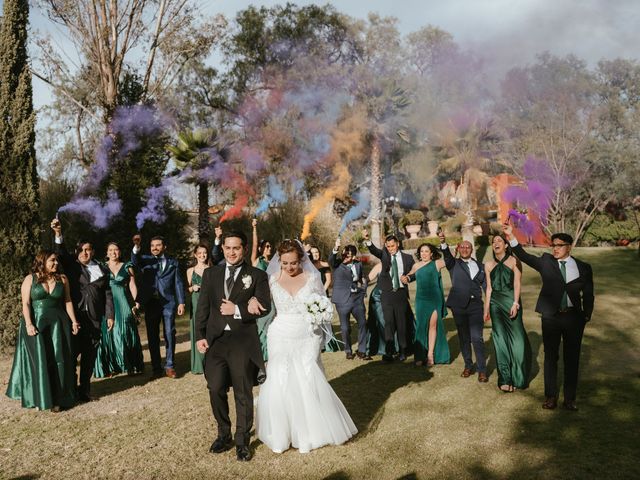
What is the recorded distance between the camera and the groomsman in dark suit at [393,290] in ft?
33.4

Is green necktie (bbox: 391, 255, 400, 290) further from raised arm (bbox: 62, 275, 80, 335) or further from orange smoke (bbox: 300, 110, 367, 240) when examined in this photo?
orange smoke (bbox: 300, 110, 367, 240)

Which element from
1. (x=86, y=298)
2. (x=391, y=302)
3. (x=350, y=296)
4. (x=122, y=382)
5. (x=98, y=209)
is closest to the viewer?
(x=86, y=298)

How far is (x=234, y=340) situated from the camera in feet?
19.4

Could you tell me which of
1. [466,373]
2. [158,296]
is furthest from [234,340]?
[466,373]

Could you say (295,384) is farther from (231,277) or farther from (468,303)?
(468,303)

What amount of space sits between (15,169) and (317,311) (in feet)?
34.2

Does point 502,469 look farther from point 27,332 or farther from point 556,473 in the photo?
point 27,332

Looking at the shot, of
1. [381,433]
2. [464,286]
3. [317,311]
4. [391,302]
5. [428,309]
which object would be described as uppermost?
[317,311]

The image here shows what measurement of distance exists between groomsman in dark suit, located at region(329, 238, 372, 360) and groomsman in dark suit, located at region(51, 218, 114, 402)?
13.7ft

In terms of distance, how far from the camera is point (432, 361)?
33.4ft

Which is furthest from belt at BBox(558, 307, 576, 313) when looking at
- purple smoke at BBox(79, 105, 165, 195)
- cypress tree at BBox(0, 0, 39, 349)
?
purple smoke at BBox(79, 105, 165, 195)

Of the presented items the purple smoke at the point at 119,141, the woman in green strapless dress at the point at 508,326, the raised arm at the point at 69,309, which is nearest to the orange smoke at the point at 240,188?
the purple smoke at the point at 119,141

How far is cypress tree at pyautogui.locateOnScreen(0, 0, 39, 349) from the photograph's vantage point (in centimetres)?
1316

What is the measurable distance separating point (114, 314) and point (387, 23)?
1687 inches
